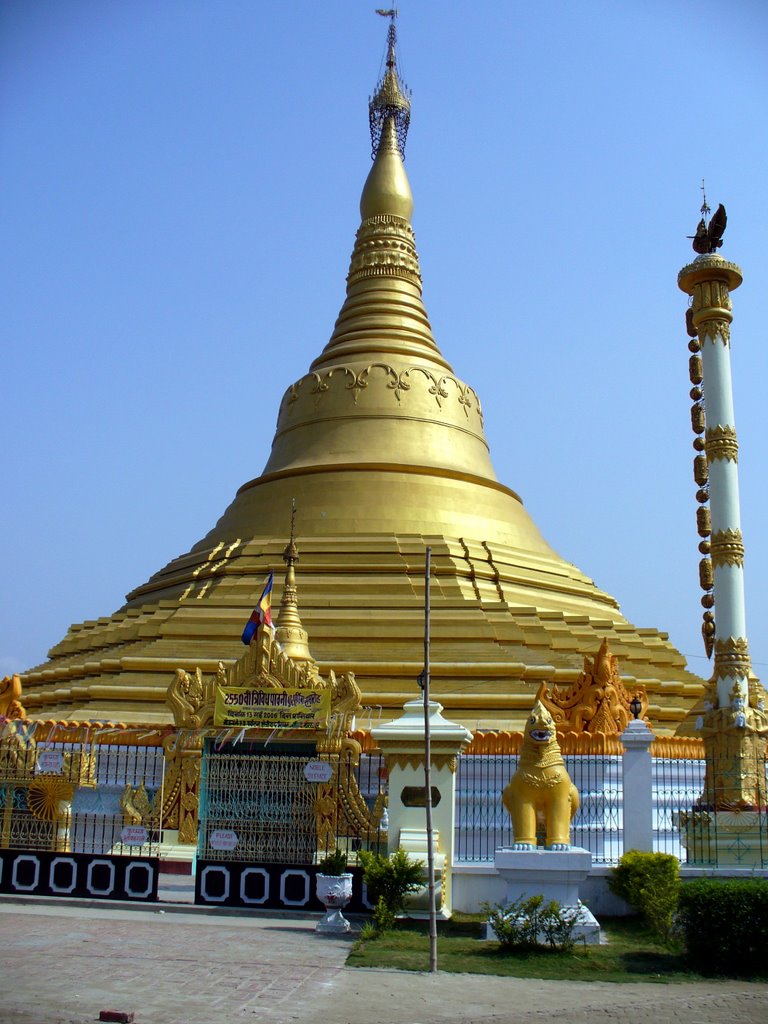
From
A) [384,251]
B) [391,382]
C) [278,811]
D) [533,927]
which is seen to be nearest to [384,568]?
[391,382]

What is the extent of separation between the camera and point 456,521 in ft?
91.6

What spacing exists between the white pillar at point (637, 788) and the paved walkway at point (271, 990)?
383 centimetres

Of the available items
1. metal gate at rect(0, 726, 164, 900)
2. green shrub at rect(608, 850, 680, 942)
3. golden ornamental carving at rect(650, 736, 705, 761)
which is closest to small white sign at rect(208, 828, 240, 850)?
metal gate at rect(0, 726, 164, 900)

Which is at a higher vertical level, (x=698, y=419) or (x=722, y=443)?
(x=698, y=419)

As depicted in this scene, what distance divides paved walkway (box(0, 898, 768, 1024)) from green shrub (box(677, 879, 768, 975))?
0.38 meters

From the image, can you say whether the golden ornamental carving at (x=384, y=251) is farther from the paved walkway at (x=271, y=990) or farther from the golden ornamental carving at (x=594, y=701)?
the paved walkway at (x=271, y=990)

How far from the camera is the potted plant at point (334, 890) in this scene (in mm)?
11211

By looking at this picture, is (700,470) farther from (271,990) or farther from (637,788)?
(271,990)

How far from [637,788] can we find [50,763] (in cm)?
753

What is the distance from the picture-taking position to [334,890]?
37.4 ft

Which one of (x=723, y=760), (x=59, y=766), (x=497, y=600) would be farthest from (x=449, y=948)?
(x=497, y=600)

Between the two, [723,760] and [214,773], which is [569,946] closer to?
[214,773]

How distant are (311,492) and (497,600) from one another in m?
6.10

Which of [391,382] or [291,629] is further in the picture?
[391,382]
